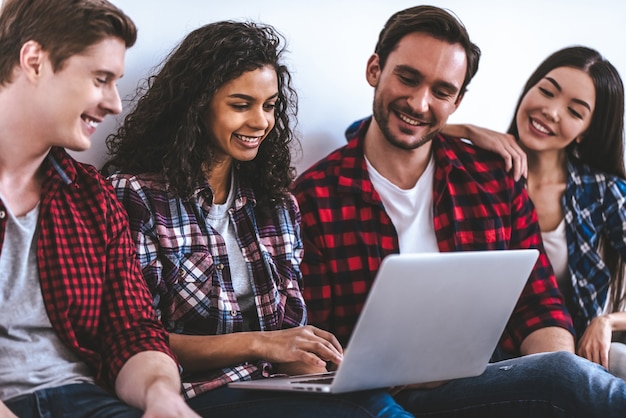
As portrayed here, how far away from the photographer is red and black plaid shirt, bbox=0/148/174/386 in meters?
1.48

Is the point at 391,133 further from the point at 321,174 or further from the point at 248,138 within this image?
the point at 248,138

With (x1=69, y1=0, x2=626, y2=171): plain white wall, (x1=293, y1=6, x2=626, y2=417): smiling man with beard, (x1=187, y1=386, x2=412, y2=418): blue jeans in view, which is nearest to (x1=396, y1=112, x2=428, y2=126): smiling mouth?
(x1=293, y1=6, x2=626, y2=417): smiling man with beard

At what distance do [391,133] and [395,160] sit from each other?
0.25 feet

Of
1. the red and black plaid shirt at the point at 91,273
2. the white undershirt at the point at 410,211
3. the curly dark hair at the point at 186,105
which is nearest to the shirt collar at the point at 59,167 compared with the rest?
the red and black plaid shirt at the point at 91,273

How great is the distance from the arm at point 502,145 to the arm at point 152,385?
3.52 ft

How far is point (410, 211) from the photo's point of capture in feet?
6.97

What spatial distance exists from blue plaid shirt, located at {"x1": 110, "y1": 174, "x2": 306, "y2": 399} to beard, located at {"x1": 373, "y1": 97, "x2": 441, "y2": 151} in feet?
1.42

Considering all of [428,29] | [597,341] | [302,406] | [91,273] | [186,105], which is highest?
[428,29]

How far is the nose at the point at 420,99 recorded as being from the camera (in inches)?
82.4

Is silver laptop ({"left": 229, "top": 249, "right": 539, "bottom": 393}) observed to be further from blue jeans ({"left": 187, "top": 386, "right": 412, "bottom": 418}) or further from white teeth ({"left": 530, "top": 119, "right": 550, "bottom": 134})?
white teeth ({"left": 530, "top": 119, "right": 550, "bottom": 134})

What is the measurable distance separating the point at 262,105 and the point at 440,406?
72cm

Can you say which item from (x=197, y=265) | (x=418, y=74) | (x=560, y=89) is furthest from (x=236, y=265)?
(x=560, y=89)

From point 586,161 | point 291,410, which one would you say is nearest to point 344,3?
point 586,161

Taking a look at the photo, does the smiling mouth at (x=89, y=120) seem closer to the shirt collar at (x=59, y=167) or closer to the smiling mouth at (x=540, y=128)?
the shirt collar at (x=59, y=167)
